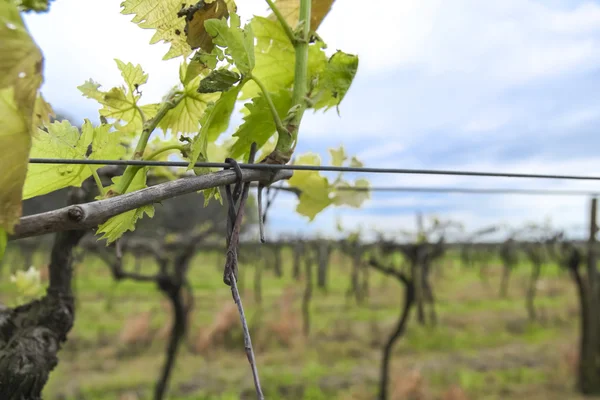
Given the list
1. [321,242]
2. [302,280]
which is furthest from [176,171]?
[302,280]

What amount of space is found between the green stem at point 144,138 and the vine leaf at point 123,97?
0.13ft

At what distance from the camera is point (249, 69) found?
524mm

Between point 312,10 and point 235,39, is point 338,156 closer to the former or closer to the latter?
point 312,10

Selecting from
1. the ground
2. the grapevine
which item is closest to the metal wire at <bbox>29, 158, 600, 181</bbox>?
the grapevine

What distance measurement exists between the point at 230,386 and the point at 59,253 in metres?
5.21

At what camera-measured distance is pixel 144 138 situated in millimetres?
595

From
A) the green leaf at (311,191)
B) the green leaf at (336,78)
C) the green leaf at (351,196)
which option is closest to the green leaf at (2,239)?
the green leaf at (336,78)

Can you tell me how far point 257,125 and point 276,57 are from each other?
0.13 meters

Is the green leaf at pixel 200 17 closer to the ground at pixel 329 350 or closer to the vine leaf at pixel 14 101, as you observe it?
the vine leaf at pixel 14 101

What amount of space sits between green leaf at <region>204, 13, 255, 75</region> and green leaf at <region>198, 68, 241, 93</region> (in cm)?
1

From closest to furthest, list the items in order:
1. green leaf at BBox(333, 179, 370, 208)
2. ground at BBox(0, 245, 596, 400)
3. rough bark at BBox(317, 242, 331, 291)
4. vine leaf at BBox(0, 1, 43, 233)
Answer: vine leaf at BBox(0, 1, 43, 233) → green leaf at BBox(333, 179, 370, 208) → ground at BBox(0, 245, 596, 400) → rough bark at BBox(317, 242, 331, 291)

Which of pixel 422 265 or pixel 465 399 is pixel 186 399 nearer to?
pixel 465 399

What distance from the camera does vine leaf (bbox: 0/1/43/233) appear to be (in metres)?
0.32

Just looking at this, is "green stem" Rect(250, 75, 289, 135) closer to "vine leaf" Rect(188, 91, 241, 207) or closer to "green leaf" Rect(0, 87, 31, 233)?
"vine leaf" Rect(188, 91, 241, 207)
